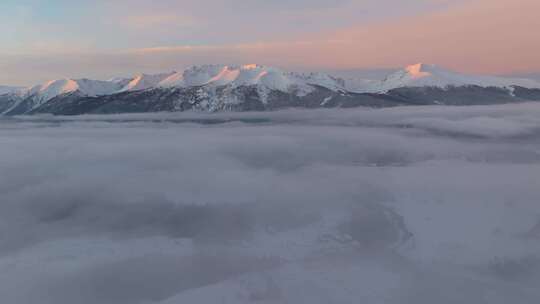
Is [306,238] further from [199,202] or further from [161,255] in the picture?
[199,202]

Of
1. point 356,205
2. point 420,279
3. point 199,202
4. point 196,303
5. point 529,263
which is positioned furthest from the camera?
point 199,202

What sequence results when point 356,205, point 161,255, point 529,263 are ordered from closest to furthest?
point 529,263 < point 161,255 < point 356,205

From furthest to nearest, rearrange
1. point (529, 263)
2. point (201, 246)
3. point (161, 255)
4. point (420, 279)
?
point (201, 246), point (161, 255), point (529, 263), point (420, 279)

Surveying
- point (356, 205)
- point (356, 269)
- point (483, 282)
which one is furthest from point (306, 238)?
point (483, 282)

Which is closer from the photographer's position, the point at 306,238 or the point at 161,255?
the point at 161,255

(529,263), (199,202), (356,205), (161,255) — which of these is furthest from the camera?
(199,202)

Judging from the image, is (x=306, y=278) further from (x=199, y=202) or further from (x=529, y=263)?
(x=199, y=202)

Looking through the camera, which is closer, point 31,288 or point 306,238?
point 31,288

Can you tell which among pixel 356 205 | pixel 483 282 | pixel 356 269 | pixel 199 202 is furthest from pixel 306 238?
pixel 199 202
